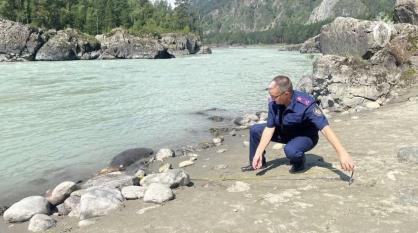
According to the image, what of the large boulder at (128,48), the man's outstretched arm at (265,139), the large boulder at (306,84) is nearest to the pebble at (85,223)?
the man's outstretched arm at (265,139)

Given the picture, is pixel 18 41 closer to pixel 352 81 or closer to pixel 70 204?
pixel 352 81

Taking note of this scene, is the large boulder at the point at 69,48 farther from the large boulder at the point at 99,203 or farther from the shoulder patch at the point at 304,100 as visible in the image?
the shoulder patch at the point at 304,100

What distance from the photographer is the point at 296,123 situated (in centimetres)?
821

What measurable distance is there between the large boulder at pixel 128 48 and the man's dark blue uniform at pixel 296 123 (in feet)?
328

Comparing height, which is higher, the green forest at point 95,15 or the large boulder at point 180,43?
the green forest at point 95,15

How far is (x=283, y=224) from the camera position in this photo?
21.3 feet

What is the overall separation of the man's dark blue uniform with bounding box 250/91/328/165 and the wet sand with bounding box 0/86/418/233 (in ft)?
2.05

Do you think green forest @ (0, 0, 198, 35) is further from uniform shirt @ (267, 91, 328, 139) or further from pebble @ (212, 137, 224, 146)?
uniform shirt @ (267, 91, 328, 139)

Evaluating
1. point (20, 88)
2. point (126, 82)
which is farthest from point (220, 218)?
point (126, 82)

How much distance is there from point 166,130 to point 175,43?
116 metres

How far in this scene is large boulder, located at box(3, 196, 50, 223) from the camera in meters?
8.34

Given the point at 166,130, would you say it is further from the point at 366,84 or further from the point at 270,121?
the point at 270,121

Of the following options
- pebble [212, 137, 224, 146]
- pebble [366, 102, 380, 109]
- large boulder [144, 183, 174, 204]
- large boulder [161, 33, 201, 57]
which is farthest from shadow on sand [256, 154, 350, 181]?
large boulder [161, 33, 201, 57]

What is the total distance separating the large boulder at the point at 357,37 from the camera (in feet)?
72.1
